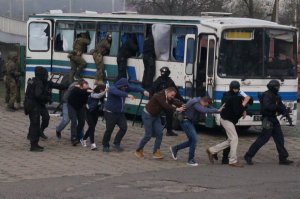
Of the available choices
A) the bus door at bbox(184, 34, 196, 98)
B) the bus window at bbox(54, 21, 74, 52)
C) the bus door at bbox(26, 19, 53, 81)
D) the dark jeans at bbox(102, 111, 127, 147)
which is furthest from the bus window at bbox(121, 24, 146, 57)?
the dark jeans at bbox(102, 111, 127, 147)

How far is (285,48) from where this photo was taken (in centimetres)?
1866

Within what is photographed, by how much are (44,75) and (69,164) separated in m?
2.27

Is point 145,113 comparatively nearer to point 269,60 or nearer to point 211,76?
point 211,76

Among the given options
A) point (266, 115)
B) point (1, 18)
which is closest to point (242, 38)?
point (266, 115)

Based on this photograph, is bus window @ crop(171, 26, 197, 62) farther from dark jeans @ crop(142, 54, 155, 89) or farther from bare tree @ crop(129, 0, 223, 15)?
bare tree @ crop(129, 0, 223, 15)

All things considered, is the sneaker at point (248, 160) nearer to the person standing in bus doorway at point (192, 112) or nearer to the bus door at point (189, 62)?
the person standing in bus doorway at point (192, 112)

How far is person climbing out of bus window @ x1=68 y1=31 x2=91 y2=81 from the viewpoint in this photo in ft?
71.7

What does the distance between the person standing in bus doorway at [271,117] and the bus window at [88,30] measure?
339 inches

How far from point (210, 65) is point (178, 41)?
156cm

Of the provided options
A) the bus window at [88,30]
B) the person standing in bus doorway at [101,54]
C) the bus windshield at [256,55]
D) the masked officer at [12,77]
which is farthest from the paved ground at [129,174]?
the masked officer at [12,77]

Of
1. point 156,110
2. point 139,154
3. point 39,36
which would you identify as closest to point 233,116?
point 156,110

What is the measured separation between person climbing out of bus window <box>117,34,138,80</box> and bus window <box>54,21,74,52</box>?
2.81m

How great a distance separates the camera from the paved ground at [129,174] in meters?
11.0

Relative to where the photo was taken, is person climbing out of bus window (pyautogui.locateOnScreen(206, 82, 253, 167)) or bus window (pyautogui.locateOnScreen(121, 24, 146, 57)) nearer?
person climbing out of bus window (pyautogui.locateOnScreen(206, 82, 253, 167))
